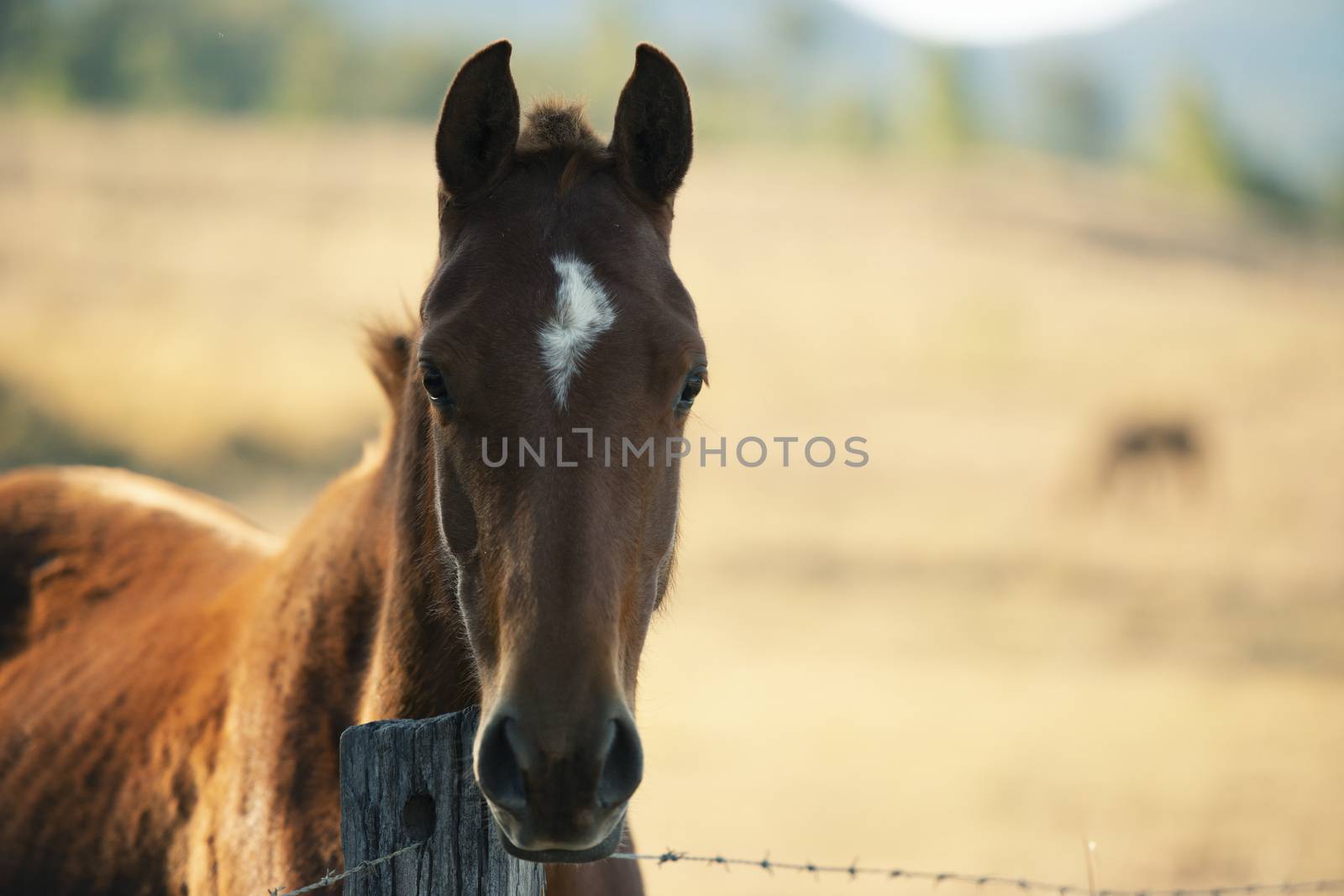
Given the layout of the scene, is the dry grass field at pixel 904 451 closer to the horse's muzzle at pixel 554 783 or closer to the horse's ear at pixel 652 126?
the horse's ear at pixel 652 126

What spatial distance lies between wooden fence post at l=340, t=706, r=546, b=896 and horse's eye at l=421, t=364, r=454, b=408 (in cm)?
62

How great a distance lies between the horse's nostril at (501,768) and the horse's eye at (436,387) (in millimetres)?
676

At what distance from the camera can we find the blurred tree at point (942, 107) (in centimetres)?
5997

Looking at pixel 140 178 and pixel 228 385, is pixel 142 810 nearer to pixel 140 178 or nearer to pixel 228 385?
pixel 228 385

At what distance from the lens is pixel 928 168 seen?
43406 millimetres

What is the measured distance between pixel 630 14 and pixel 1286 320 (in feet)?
176

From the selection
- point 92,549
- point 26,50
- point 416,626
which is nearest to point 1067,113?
point 26,50

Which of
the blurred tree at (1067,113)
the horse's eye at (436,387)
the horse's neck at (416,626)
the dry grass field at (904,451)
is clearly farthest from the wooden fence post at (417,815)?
the blurred tree at (1067,113)

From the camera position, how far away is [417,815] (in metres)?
1.96

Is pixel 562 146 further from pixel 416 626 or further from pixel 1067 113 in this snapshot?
pixel 1067 113

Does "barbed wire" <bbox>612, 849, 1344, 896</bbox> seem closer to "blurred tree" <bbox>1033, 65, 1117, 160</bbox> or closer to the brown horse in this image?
the brown horse

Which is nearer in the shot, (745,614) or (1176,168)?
(745,614)

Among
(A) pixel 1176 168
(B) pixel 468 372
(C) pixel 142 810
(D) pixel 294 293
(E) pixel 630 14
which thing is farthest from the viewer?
(E) pixel 630 14

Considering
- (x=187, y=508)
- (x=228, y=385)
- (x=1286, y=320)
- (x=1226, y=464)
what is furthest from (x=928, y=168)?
(x=187, y=508)
